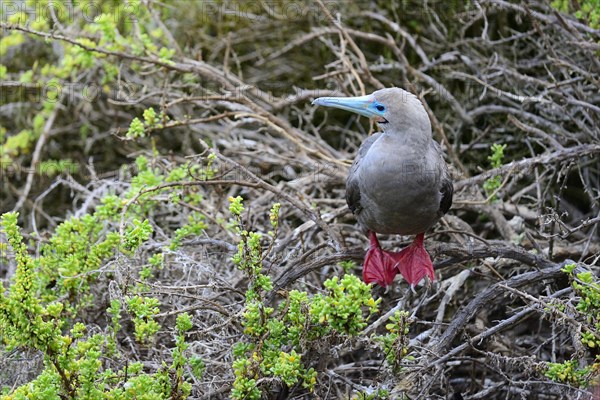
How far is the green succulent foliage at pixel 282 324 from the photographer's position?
9.16ft

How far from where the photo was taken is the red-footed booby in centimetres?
345

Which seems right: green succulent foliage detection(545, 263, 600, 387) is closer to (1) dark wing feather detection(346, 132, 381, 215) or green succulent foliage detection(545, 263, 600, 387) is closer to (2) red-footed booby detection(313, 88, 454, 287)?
(2) red-footed booby detection(313, 88, 454, 287)

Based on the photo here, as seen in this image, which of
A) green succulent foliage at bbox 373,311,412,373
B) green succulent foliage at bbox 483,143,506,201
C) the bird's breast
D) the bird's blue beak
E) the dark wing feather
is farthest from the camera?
green succulent foliage at bbox 483,143,506,201

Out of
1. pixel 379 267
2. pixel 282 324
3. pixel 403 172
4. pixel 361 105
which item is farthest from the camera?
pixel 379 267

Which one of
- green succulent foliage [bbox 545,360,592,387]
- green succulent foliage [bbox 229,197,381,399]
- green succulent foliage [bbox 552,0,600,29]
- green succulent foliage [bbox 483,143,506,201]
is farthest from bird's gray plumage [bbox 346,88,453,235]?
green succulent foliage [bbox 552,0,600,29]

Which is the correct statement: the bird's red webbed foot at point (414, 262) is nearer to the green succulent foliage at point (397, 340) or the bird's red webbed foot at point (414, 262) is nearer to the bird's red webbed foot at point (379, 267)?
the bird's red webbed foot at point (379, 267)

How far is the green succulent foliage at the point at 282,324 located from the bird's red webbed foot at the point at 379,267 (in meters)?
0.66

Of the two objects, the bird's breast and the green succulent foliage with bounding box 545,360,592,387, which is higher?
the bird's breast

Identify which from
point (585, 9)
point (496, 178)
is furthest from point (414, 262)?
point (585, 9)

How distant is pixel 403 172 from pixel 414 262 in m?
0.51

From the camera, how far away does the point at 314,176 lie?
4.46 metres

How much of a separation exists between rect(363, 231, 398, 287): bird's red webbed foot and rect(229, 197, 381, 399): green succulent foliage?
0.66 meters

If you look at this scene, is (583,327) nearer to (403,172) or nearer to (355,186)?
(403,172)

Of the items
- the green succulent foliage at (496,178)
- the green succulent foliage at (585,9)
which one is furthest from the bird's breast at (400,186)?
the green succulent foliage at (585,9)
